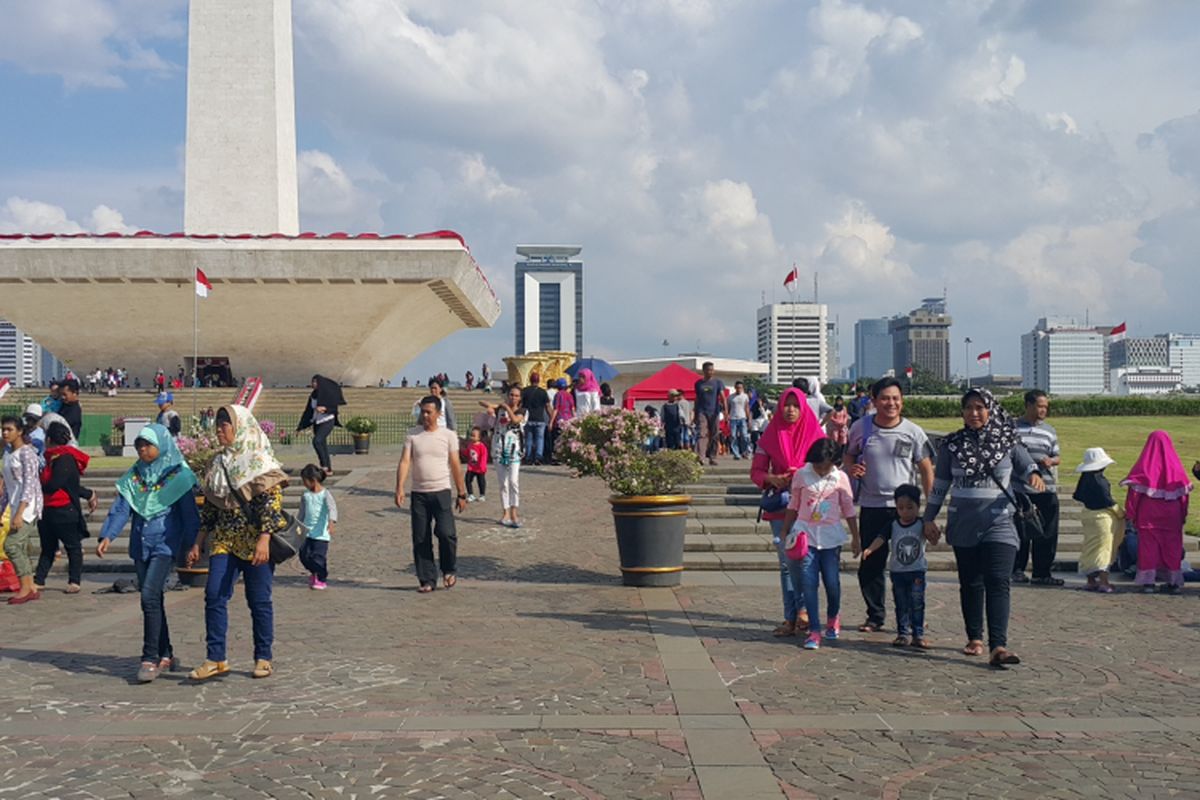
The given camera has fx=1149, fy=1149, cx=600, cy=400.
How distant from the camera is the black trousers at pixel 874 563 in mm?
8297

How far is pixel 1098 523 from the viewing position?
11.0 meters

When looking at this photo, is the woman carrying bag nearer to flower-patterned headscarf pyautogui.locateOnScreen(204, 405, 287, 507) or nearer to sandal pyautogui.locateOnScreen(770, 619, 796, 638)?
flower-patterned headscarf pyautogui.locateOnScreen(204, 405, 287, 507)

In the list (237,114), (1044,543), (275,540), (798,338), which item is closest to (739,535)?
(1044,543)

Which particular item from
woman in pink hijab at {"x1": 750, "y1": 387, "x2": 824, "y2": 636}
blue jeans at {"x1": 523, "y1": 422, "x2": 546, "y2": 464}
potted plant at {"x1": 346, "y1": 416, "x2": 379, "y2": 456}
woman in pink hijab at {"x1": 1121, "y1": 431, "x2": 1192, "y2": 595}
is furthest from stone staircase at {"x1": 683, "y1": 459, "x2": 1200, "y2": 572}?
potted plant at {"x1": 346, "y1": 416, "x2": 379, "y2": 456}

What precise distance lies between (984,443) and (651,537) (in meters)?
4.15

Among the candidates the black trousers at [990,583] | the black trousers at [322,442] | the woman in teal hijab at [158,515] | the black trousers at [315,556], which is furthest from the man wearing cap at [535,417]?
the black trousers at [990,583]

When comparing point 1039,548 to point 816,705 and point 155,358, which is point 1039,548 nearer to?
point 816,705

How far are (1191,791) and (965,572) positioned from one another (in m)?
2.78

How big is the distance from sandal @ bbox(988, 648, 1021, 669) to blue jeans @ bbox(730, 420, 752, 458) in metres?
14.7

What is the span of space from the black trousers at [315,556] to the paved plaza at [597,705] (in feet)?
2.94

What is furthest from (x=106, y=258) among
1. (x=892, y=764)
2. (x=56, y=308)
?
(x=892, y=764)

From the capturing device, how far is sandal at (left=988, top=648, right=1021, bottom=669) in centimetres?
715

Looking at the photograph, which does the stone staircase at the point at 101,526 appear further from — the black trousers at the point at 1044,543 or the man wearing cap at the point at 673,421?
the black trousers at the point at 1044,543

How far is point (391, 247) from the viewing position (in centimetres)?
3969
